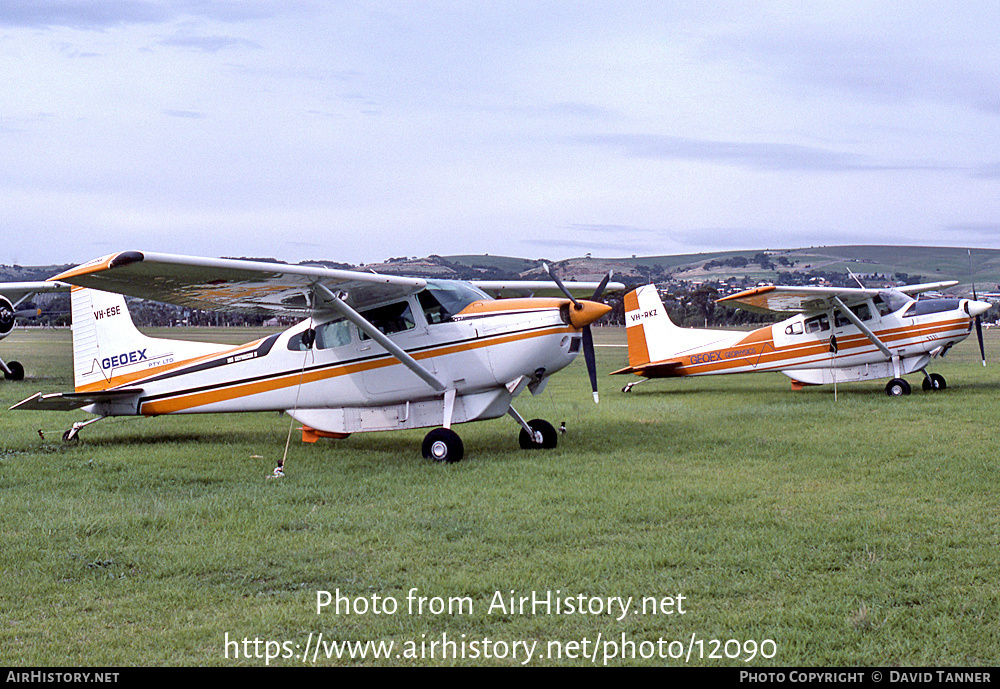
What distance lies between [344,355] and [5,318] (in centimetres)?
1937

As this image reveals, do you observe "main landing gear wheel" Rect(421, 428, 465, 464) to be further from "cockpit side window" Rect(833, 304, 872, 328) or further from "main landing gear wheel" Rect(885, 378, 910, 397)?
"cockpit side window" Rect(833, 304, 872, 328)

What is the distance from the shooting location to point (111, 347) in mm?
13320

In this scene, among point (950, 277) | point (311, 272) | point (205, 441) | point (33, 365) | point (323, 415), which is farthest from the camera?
point (950, 277)

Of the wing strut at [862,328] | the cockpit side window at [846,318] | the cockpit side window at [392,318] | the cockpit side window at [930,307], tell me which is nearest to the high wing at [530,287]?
the cockpit side window at [392,318]

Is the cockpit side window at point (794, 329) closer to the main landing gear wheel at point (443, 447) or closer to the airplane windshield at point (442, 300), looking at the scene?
the airplane windshield at point (442, 300)

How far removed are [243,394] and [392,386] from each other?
2.45 meters

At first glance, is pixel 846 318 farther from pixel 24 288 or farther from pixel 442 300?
pixel 24 288

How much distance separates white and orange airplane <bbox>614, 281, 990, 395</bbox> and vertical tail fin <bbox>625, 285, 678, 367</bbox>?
27 mm

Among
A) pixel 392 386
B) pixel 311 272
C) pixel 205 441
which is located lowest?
pixel 205 441

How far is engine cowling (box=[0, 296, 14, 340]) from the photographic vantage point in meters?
26.0

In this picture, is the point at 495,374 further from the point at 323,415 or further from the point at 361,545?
the point at 361,545

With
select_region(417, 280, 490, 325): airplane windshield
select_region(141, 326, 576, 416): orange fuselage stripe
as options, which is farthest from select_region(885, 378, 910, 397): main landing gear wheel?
select_region(417, 280, 490, 325): airplane windshield
